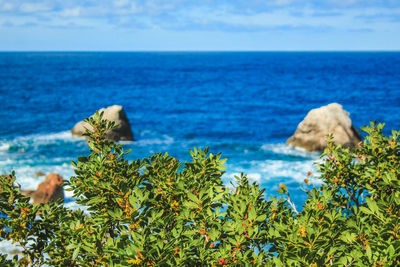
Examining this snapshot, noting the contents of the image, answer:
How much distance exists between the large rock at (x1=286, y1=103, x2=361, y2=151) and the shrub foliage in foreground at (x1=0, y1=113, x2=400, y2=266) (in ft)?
75.5

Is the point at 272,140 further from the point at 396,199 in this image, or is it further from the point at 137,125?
the point at 396,199

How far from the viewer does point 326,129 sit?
1131 inches

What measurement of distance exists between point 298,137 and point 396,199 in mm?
27066

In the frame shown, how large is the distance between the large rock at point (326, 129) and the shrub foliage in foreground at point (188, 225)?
23011 millimetres

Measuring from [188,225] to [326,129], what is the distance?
25.9 m

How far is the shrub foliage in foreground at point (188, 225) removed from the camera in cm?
432

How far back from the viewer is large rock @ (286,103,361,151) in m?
28.1

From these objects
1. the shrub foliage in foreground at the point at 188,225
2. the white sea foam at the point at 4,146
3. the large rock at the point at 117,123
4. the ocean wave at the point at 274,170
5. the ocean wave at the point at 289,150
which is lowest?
the white sea foam at the point at 4,146

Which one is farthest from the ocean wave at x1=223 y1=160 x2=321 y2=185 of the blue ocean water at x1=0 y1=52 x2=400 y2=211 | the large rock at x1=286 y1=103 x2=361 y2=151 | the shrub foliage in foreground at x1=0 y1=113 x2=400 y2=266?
the shrub foliage in foreground at x1=0 y1=113 x2=400 y2=266

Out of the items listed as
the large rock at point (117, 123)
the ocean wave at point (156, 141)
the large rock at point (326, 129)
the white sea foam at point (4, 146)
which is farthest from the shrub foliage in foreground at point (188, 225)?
the white sea foam at point (4, 146)

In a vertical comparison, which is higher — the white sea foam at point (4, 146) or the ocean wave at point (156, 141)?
the ocean wave at point (156, 141)

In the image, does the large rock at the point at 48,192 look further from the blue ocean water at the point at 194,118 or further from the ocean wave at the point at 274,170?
the ocean wave at the point at 274,170

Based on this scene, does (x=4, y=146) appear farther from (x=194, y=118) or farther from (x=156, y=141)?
(x=194, y=118)

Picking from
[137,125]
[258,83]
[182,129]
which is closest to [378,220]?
[182,129]
